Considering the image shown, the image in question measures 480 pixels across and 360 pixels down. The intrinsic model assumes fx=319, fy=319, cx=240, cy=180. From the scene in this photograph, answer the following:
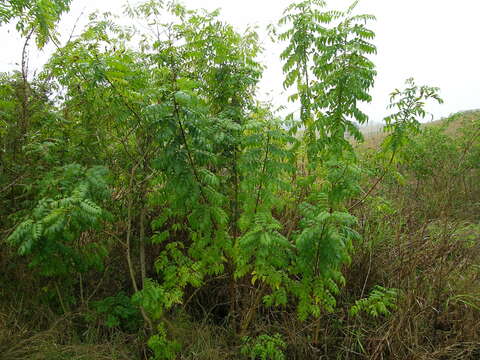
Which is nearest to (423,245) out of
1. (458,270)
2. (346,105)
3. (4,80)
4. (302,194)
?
(458,270)

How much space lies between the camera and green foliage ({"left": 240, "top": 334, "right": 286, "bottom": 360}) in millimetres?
2723

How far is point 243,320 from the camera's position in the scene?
3146 millimetres

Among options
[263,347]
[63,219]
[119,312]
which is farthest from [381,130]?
[63,219]

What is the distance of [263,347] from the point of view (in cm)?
276

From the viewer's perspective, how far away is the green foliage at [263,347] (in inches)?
107

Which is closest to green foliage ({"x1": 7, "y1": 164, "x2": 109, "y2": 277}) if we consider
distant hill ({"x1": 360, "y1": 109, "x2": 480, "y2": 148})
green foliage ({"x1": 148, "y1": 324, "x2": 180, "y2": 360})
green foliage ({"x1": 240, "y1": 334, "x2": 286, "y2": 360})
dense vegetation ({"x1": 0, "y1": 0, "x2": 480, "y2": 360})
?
→ dense vegetation ({"x1": 0, "y1": 0, "x2": 480, "y2": 360})

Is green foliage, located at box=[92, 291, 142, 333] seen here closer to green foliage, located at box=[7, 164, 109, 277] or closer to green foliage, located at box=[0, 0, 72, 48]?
green foliage, located at box=[7, 164, 109, 277]

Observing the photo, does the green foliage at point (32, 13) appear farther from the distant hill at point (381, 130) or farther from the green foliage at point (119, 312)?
the distant hill at point (381, 130)

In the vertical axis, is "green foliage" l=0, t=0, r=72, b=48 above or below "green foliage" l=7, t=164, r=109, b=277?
above

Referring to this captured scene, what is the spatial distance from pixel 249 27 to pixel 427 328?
3413mm

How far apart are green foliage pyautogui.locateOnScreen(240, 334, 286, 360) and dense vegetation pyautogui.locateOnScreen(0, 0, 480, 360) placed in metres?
0.03

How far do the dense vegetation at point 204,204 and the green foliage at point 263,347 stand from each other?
0.03 m

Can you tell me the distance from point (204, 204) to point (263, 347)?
1361 millimetres

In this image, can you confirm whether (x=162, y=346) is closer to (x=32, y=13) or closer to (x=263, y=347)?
(x=263, y=347)
